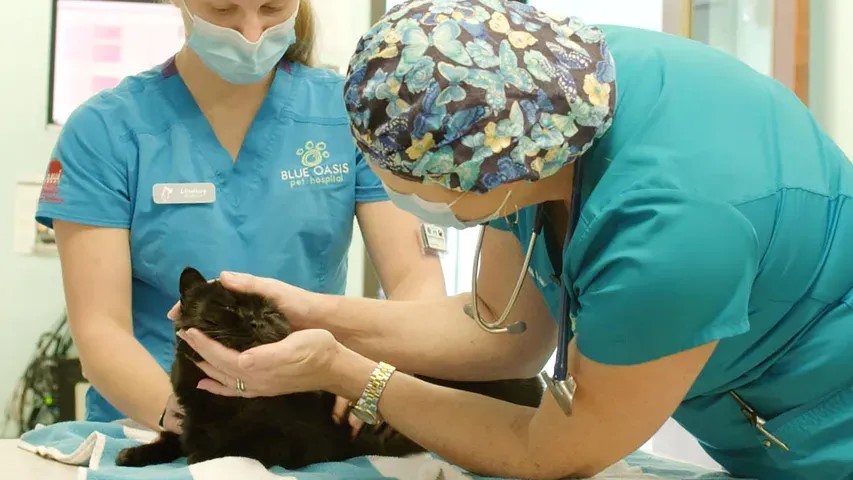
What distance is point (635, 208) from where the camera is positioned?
2.68ft

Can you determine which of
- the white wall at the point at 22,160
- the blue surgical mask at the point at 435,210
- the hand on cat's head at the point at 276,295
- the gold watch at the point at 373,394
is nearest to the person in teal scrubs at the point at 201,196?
the hand on cat's head at the point at 276,295

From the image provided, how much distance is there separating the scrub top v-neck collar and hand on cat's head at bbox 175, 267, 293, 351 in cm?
35

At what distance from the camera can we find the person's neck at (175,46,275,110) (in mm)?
1583

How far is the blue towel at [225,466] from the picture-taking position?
986 millimetres

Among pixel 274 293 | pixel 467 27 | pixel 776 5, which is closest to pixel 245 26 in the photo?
pixel 274 293

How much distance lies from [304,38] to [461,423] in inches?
37.9

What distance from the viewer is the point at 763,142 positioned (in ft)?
2.86

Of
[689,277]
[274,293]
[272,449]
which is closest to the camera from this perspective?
[689,277]

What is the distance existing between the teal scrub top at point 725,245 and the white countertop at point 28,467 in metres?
0.67

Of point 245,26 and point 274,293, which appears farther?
point 245,26

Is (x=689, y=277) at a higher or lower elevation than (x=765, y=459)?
higher

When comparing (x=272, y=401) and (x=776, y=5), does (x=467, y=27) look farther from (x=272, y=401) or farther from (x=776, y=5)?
(x=776, y=5)

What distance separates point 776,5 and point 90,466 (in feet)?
5.98

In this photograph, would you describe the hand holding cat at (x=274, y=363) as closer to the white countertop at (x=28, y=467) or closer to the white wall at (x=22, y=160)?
the white countertop at (x=28, y=467)
